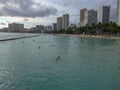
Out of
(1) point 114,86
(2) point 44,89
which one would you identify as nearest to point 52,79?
(2) point 44,89

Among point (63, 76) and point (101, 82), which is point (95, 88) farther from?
point (63, 76)

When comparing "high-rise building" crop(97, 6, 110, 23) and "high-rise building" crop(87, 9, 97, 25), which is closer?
"high-rise building" crop(97, 6, 110, 23)

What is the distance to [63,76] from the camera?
15383 millimetres

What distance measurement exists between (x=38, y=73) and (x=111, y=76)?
5961 mm

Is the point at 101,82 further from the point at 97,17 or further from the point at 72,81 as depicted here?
the point at 97,17

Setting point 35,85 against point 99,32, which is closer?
point 35,85

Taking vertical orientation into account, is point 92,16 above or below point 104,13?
below

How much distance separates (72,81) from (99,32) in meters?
115

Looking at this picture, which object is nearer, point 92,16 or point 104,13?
point 104,13

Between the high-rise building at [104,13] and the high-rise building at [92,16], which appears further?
the high-rise building at [92,16]

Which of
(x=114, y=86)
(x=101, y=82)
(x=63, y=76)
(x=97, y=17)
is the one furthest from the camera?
(x=97, y=17)

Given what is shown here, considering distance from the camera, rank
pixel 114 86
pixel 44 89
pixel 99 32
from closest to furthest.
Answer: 1. pixel 44 89
2. pixel 114 86
3. pixel 99 32

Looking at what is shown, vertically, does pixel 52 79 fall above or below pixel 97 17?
below

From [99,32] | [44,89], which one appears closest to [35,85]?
[44,89]
